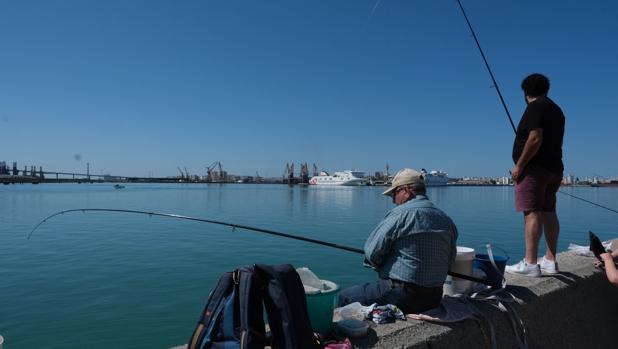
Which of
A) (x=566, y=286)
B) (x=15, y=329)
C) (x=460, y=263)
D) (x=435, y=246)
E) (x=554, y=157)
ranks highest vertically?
(x=554, y=157)

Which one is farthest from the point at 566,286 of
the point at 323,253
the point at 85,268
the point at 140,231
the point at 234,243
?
the point at 140,231

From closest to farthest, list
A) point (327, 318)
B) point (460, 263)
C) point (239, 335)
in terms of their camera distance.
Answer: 1. point (239, 335)
2. point (327, 318)
3. point (460, 263)

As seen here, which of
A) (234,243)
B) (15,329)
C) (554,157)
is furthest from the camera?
(234,243)

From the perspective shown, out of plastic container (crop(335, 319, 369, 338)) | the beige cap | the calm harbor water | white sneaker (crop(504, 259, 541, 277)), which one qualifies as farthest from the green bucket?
the calm harbor water

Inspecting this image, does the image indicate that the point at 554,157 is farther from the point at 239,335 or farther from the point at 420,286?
the point at 239,335

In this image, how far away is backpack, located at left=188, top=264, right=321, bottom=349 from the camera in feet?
5.26

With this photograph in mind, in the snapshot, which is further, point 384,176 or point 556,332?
point 384,176

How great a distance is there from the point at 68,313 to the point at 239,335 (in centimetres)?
564

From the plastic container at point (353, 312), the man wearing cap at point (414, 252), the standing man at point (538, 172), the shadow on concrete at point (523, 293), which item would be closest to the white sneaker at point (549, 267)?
the standing man at point (538, 172)

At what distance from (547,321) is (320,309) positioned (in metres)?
1.86

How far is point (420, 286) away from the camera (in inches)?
93.4

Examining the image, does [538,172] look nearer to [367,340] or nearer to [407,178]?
[407,178]

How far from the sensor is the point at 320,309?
1985 millimetres

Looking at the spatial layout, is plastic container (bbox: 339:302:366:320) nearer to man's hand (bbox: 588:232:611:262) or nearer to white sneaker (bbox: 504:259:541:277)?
white sneaker (bbox: 504:259:541:277)
